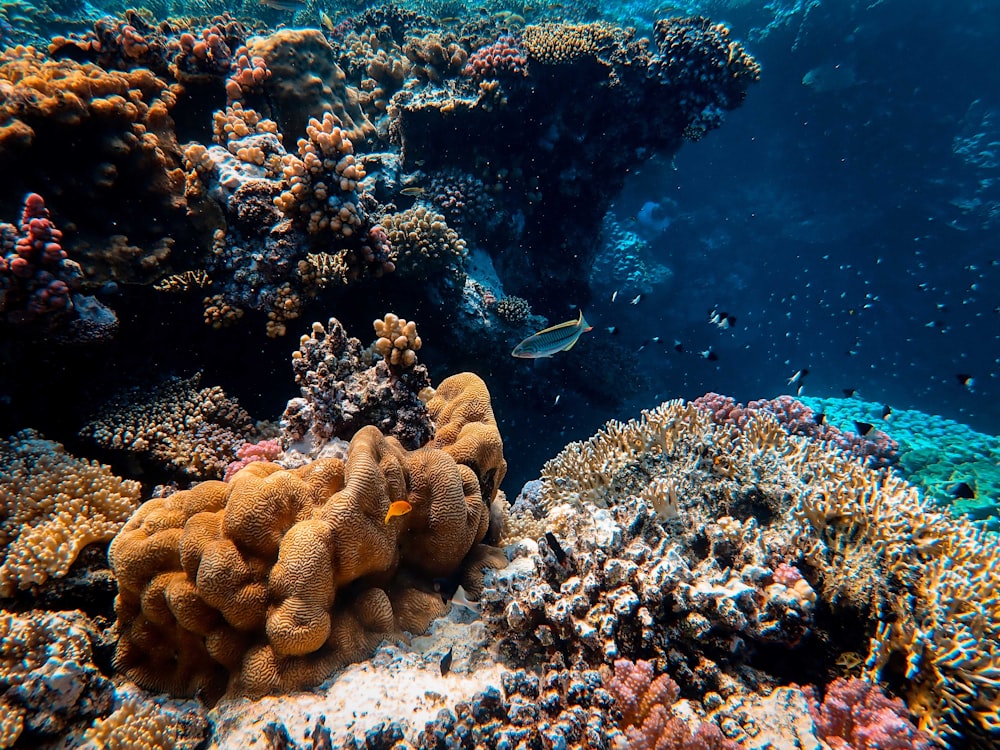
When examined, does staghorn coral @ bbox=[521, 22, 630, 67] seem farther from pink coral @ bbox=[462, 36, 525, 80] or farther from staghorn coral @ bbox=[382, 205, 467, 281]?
staghorn coral @ bbox=[382, 205, 467, 281]

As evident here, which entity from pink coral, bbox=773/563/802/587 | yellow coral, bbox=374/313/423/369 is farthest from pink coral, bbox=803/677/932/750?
yellow coral, bbox=374/313/423/369

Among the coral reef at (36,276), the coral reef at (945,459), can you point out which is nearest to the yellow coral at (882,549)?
the coral reef at (945,459)

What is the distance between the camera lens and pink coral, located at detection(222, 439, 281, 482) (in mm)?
3924

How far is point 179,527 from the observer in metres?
2.91

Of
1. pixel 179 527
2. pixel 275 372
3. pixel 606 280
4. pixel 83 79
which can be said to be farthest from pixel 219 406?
pixel 606 280

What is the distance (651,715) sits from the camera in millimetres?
2199

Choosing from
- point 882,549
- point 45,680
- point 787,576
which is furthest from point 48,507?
point 882,549

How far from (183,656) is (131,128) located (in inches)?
194

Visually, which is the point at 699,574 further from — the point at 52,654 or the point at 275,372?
the point at 275,372

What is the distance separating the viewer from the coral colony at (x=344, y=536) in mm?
2381

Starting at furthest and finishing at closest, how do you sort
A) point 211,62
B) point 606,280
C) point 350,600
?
1. point 606,280
2. point 211,62
3. point 350,600

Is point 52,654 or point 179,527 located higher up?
point 179,527

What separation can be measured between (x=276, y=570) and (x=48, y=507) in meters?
2.04

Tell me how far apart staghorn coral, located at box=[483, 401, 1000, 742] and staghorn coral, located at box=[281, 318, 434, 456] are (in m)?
1.48
